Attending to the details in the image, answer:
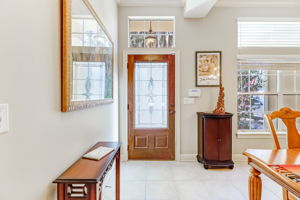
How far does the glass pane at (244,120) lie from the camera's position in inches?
153

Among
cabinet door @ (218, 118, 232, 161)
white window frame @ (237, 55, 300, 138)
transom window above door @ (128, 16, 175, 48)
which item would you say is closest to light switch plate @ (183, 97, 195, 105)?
cabinet door @ (218, 118, 232, 161)

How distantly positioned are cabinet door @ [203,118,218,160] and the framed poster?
776 mm

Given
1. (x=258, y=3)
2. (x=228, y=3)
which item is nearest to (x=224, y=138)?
(x=228, y=3)

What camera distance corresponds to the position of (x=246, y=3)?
145 inches

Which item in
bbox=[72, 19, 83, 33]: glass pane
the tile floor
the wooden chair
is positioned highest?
bbox=[72, 19, 83, 33]: glass pane

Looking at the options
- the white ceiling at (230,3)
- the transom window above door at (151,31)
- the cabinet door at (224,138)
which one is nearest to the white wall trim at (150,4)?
the white ceiling at (230,3)

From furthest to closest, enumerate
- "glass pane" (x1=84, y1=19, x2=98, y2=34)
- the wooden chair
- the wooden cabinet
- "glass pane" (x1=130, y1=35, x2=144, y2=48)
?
"glass pane" (x1=130, y1=35, x2=144, y2=48), the wooden cabinet, the wooden chair, "glass pane" (x1=84, y1=19, x2=98, y2=34)

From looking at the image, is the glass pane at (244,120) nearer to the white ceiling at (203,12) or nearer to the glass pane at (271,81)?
the glass pane at (271,81)

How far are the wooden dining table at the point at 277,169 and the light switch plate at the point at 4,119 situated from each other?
1.38 metres

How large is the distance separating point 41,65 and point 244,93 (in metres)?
3.73

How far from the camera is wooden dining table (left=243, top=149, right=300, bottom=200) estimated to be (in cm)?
108

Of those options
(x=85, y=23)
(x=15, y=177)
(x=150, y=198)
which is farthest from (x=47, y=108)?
(x=150, y=198)

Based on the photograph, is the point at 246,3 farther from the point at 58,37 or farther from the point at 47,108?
the point at 47,108

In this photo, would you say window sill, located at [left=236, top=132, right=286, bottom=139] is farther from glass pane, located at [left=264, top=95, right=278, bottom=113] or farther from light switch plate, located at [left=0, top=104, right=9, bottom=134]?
light switch plate, located at [left=0, top=104, right=9, bottom=134]
